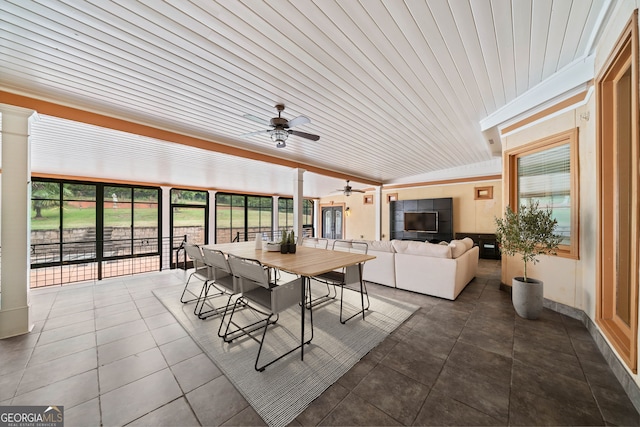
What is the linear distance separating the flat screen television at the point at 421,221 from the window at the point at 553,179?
13.4ft

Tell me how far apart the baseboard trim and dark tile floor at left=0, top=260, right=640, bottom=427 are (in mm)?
52

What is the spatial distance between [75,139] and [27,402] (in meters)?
3.47

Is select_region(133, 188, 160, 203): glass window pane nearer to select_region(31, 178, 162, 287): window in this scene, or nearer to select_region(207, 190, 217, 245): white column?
select_region(31, 178, 162, 287): window

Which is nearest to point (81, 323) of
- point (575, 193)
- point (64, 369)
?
point (64, 369)

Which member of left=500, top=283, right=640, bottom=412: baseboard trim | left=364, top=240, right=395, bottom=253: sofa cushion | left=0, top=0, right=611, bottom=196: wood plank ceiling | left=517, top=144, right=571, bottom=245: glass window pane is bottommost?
left=500, top=283, right=640, bottom=412: baseboard trim

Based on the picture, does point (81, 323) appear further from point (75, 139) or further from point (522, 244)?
point (522, 244)

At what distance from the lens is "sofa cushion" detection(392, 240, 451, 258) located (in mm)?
3502

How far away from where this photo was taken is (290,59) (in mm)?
2055

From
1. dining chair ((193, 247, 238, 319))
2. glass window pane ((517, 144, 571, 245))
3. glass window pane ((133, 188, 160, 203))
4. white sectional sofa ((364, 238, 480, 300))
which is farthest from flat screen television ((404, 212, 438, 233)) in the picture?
glass window pane ((133, 188, 160, 203))

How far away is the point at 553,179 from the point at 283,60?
3773 mm

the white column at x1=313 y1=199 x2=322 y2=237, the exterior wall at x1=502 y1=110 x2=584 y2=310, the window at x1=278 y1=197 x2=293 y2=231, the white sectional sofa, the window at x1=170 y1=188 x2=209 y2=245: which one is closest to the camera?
the exterior wall at x1=502 y1=110 x2=584 y2=310

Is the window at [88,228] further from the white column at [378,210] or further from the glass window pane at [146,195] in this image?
the white column at [378,210]

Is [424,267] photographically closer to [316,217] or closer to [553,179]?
[553,179]

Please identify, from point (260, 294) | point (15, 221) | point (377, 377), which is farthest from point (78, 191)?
point (377, 377)
